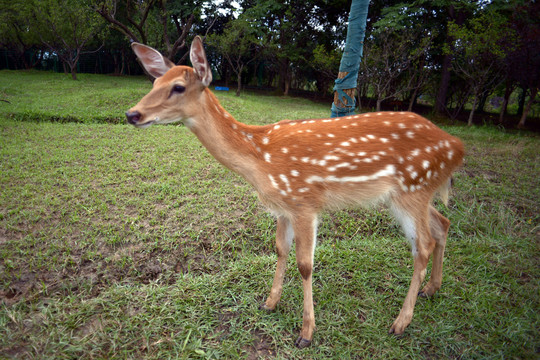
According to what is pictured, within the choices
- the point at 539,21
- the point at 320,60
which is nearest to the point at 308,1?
the point at 320,60

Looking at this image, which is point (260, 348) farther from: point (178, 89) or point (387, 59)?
point (387, 59)

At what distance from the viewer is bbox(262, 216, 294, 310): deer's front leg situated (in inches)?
91.4

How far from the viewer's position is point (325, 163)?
2002 mm

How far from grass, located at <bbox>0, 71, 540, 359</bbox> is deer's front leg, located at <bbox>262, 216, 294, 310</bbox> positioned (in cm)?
10

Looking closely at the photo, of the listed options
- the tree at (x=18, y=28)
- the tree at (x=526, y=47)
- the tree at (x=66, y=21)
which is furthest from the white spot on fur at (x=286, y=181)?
the tree at (x=18, y=28)

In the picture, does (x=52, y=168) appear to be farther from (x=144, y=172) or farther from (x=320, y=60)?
(x=320, y=60)

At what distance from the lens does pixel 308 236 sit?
2.00 m

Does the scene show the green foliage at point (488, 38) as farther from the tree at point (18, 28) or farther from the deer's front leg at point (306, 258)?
the tree at point (18, 28)

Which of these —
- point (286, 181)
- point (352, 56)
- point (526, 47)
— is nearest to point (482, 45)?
point (526, 47)

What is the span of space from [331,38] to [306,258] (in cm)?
1886

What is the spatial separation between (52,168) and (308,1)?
1688cm

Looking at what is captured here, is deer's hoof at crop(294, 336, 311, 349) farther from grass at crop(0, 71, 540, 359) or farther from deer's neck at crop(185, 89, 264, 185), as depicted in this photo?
Result: deer's neck at crop(185, 89, 264, 185)

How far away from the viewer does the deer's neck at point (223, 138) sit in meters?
1.93

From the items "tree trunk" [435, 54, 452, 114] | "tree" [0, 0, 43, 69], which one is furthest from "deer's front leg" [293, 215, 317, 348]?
"tree" [0, 0, 43, 69]
